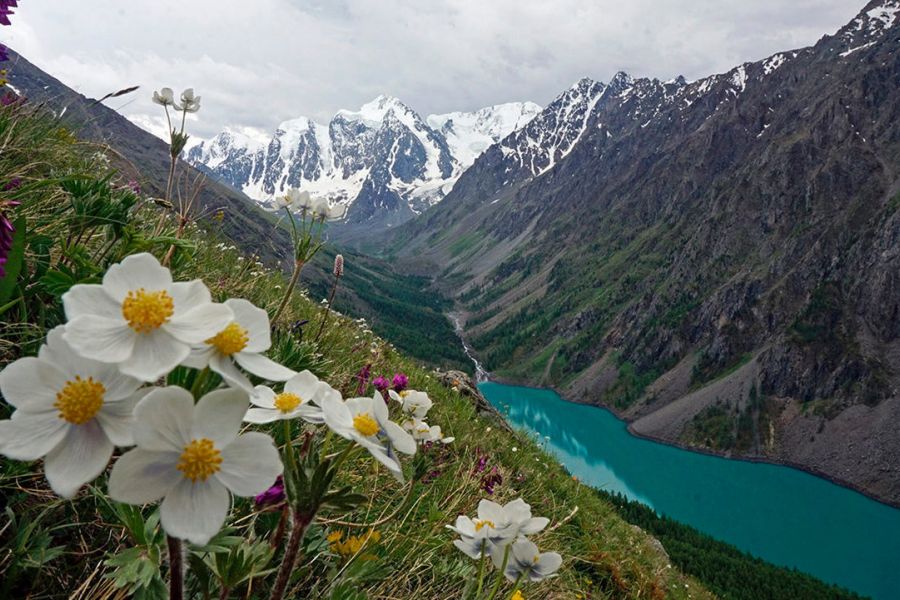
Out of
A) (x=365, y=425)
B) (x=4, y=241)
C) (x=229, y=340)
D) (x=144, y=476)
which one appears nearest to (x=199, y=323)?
(x=229, y=340)

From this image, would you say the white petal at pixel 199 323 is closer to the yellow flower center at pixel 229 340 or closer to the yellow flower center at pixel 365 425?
the yellow flower center at pixel 229 340

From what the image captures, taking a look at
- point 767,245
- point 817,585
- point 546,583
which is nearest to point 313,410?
point 546,583

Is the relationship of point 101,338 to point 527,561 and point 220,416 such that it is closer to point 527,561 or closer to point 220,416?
point 220,416

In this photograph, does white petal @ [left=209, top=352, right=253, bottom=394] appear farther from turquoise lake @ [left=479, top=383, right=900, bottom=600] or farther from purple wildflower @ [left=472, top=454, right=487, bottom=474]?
turquoise lake @ [left=479, top=383, right=900, bottom=600]

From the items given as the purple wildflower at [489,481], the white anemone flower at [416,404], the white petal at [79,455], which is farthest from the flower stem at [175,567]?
the purple wildflower at [489,481]

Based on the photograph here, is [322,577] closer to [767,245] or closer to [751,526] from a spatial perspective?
[751,526]
